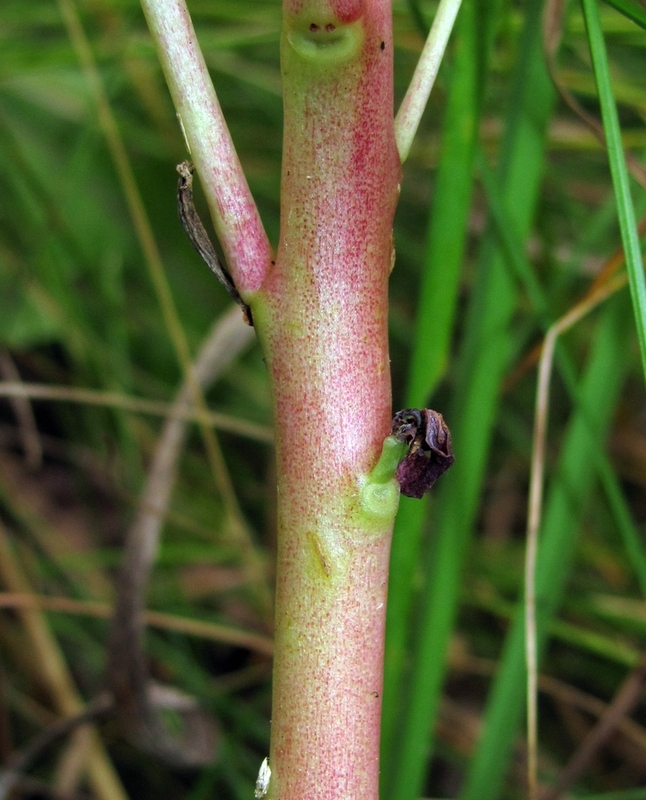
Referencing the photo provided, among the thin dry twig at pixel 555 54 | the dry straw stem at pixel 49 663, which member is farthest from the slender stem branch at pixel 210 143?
the dry straw stem at pixel 49 663

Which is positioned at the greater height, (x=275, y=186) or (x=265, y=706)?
(x=275, y=186)

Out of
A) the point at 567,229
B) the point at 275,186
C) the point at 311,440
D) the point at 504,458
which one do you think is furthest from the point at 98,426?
the point at 311,440

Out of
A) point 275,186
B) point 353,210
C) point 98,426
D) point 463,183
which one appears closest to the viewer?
point 353,210

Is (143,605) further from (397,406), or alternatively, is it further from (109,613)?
A: (397,406)

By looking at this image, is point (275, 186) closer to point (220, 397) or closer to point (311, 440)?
point (220, 397)

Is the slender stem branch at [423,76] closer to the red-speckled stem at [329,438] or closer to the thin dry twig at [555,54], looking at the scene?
the red-speckled stem at [329,438]

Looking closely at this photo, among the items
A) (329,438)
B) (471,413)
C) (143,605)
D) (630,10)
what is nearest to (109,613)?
(143,605)
